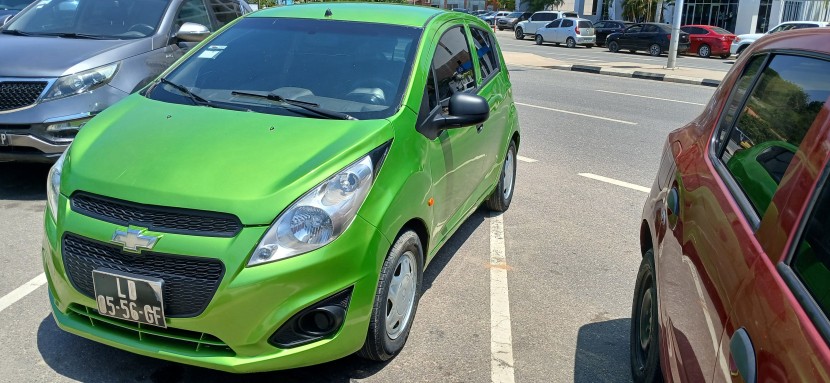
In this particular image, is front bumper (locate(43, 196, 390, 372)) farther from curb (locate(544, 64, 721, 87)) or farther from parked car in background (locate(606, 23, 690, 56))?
parked car in background (locate(606, 23, 690, 56))

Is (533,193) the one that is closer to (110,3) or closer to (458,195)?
(458,195)

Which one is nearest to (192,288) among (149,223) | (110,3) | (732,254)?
(149,223)

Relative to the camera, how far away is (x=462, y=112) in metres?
3.99

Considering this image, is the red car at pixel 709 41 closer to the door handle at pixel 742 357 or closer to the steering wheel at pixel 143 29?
the steering wheel at pixel 143 29

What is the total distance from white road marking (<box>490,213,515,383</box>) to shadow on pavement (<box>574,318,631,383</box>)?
35 centimetres

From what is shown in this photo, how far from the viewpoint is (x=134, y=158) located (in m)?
3.31

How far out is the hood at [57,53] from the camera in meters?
5.89

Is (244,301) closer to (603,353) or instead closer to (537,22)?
(603,353)

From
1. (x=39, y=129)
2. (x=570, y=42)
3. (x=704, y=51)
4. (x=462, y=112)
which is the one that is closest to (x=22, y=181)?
(x=39, y=129)

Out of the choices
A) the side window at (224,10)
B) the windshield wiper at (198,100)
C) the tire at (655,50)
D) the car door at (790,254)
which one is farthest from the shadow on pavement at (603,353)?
the tire at (655,50)

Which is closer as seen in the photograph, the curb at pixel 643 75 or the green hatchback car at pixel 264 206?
the green hatchback car at pixel 264 206

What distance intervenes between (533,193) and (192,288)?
455 cm

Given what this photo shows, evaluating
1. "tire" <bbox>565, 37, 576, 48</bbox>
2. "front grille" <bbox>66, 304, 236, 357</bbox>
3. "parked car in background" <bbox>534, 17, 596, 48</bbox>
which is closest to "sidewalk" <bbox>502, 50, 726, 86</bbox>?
"parked car in background" <bbox>534, 17, 596, 48</bbox>

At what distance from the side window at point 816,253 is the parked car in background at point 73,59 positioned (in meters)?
5.48
